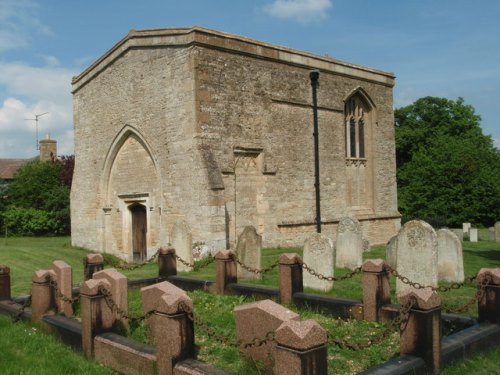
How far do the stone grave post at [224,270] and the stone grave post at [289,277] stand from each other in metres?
1.37

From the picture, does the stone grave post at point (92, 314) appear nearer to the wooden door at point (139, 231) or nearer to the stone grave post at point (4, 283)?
the stone grave post at point (4, 283)

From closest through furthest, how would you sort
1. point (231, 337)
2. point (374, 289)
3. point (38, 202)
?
point (231, 337)
point (374, 289)
point (38, 202)

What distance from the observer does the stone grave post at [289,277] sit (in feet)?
27.2

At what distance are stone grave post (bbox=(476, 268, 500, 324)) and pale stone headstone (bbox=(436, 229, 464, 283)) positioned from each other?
11.4 ft

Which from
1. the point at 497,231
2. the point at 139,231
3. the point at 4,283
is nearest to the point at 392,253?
the point at 4,283

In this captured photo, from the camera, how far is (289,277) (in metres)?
8.32

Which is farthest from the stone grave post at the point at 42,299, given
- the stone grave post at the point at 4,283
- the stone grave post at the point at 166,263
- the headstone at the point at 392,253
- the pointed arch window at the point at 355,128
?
the pointed arch window at the point at 355,128

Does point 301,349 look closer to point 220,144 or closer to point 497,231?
point 220,144

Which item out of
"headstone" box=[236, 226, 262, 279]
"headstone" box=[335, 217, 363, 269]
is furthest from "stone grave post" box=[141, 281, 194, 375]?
"headstone" box=[335, 217, 363, 269]

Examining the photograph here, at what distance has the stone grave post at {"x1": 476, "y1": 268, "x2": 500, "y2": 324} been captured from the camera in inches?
249

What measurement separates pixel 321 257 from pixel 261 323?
463 centimetres

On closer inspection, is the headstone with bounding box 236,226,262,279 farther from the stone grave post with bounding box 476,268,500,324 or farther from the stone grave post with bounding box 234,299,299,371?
the stone grave post with bounding box 234,299,299,371

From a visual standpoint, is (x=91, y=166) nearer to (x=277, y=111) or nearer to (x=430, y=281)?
(x=277, y=111)

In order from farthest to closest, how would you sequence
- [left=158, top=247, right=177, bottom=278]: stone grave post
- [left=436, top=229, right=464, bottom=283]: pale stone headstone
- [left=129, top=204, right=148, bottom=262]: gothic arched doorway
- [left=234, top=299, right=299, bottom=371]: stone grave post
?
[left=129, top=204, right=148, bottom=262]: gothic arched doorway → [left=158, top=247, right=177, bottom=278]: stone grave post → [left=436, top=229, right=464, bottom=283]: pale stone headstone → [left=234, top=299, right=299, bottom=371]: stone grave post
